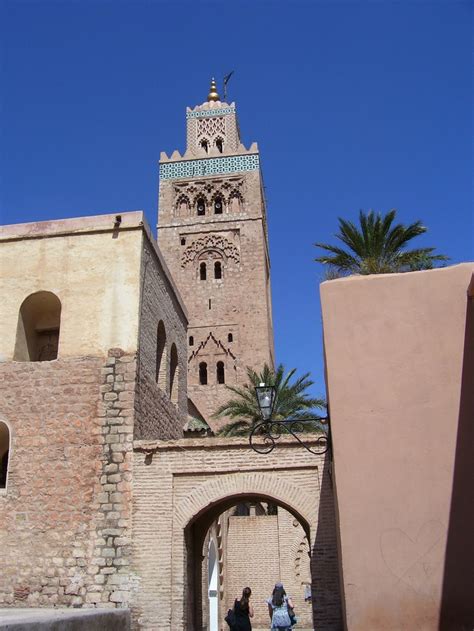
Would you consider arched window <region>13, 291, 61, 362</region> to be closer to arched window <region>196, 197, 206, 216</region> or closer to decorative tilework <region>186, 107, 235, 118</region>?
arched window <region>196, 197, 206, 216</region>

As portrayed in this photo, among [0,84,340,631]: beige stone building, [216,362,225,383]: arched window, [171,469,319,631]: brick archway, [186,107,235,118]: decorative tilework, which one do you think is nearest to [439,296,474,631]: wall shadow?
[0,84,340,631]: beige stone building

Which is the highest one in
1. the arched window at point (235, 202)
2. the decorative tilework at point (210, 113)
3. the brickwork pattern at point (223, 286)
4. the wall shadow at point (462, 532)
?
the decorative tilework at point (210, 113)

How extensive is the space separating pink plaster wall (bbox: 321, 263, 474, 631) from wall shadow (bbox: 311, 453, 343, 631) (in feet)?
7.67

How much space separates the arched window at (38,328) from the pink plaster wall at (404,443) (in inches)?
215

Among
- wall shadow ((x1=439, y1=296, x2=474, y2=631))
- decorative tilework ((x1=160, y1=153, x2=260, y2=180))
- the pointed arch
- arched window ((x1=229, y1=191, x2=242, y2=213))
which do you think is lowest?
wall shadow ((x1=439, y1=296, x2=474, y2=631))

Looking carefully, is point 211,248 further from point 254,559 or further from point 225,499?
point 225,499

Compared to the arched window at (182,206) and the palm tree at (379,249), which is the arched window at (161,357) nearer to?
the palm tree at (379,249)

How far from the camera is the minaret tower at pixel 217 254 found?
26828 millimetres

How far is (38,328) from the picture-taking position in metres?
11.1

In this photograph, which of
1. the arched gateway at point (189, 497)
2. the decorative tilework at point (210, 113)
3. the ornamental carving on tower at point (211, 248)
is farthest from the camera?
the decorative tilework at point (210, 113)

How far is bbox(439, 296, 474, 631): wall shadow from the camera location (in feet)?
18.8

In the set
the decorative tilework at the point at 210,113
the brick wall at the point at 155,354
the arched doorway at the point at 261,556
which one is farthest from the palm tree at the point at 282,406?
the decorative tilework at the point at 210,113

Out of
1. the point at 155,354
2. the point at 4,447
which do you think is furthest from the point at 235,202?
the point at 4,447

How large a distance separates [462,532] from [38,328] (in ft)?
26.1
